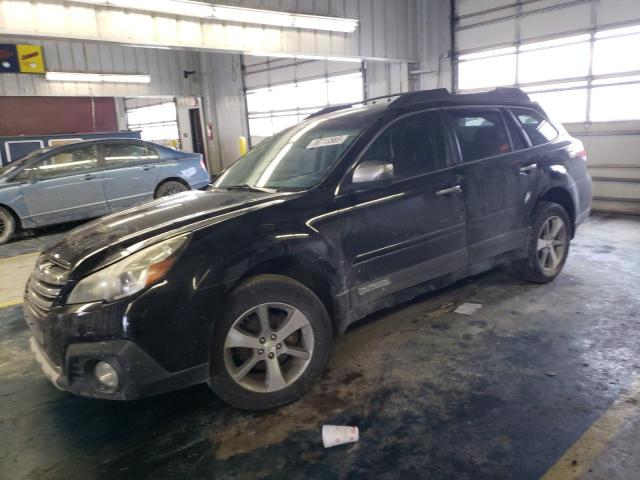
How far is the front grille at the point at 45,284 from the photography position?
2.33m

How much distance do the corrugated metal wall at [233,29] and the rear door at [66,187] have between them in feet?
6.82

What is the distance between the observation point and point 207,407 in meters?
2.66

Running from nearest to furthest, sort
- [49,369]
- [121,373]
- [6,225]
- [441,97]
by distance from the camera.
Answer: [121,373], [49,369], [441,97], [6,225]

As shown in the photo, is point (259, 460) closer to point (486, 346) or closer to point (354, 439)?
point (354, 439)

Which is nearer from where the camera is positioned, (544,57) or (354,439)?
(354,439)

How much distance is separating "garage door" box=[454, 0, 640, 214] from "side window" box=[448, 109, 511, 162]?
5109 millimetres

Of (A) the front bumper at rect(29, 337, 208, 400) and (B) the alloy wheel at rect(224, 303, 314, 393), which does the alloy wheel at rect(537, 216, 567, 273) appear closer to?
(B) the alloy wheel at rect(224, 303, 314, 393)

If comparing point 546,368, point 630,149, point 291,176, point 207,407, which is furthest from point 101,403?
point 630,149

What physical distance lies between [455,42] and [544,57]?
1.88 m

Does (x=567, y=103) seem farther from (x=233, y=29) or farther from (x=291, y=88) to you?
(x=291, y=88)

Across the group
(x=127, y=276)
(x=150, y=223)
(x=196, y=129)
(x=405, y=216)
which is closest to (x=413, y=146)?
(x=405, y=216)

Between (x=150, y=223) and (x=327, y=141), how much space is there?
1250 mm

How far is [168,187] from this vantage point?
28.2ft

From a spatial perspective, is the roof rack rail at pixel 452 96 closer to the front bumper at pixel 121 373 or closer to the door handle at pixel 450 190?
the door handle at pixel 450 190
